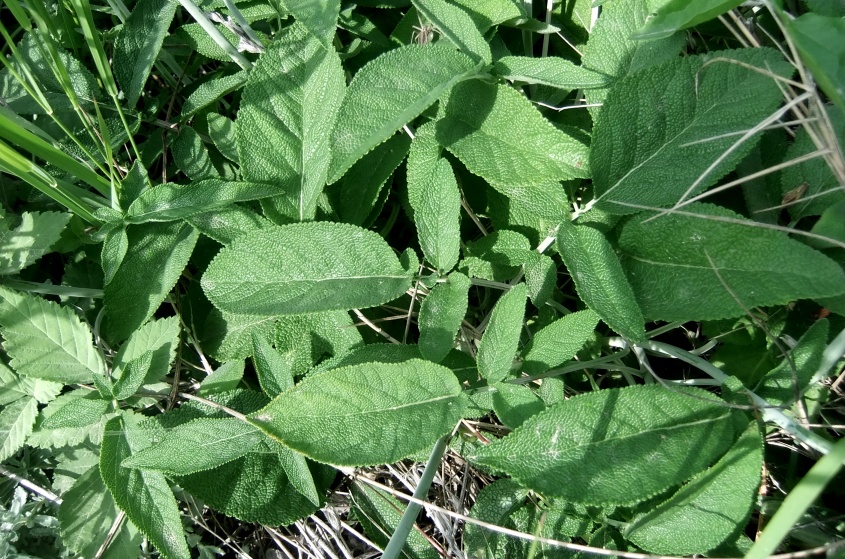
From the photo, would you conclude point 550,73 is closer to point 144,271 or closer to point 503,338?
point 503,338

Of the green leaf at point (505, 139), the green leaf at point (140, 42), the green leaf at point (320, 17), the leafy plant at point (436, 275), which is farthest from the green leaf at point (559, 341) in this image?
the green leaf at point (140, 42)

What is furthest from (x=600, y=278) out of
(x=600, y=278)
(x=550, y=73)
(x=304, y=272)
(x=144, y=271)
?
(x=144, y=271)

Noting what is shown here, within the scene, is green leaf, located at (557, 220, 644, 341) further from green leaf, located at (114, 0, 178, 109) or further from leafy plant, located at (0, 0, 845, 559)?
green leaf, located at (114, 0, 178, 109)

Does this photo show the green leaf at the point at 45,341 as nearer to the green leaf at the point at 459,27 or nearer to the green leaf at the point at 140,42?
the green leaf at the point at 140,42

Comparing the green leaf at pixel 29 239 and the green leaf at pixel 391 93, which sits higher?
the green leaf at pixel 391 93

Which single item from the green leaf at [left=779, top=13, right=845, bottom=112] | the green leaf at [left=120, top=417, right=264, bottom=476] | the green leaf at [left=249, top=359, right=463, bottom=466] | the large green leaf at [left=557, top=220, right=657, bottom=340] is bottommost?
the green leaf at [left=120, top=417, right=264, bottom=476]

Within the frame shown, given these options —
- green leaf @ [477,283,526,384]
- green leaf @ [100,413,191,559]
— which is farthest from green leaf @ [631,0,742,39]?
green leaf @ [100,413,191,559]

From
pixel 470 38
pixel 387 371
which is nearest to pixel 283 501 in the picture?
pixel 387 371
